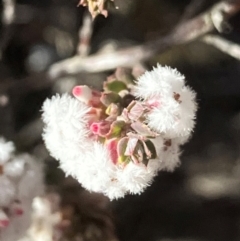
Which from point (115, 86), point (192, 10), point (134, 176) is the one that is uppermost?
point (192, 10)

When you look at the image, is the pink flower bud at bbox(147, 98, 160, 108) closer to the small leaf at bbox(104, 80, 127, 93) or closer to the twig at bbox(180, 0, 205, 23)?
the small leaf at bbox(104, 80, 127, 93)

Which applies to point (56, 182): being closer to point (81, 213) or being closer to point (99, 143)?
point (81, 213)

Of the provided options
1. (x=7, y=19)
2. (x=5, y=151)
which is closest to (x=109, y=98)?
(x=5, y=151)

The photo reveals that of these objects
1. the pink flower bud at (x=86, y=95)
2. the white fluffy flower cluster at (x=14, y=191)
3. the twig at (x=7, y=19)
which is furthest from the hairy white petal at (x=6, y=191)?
the twig at (x=7, y=19)

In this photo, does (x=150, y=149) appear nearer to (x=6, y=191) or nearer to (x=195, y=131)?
(x=6, y=191)

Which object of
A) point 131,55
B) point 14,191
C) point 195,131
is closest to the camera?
point 14,191

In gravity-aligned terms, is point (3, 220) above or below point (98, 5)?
below

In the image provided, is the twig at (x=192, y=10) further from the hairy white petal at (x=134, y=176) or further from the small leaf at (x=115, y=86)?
the hairy white petal at (x=134, y=176)

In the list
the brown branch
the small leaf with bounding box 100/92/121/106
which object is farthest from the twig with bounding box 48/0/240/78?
the small leaf with bounding box 100/92/121/106
